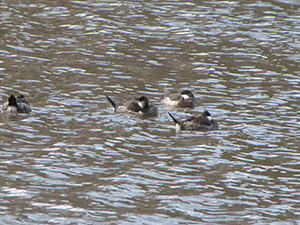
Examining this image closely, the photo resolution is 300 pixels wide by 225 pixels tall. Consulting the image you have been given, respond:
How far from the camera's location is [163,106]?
60.4 ft

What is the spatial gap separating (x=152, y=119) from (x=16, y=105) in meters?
3.13

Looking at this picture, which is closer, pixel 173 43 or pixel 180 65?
pixel 180 65

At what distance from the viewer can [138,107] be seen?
17234 millimetres

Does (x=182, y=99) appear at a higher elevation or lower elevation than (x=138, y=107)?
lower

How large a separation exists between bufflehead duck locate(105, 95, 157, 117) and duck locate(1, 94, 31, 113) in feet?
6.48

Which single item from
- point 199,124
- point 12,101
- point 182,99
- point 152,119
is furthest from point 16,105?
point 199,124

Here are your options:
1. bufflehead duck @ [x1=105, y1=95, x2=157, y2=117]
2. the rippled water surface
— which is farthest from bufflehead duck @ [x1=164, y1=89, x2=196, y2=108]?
bufflehead duck @ [x1=105, y1=95, x2=157, y2=117]

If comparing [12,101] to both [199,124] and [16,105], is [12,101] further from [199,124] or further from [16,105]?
[199,124]

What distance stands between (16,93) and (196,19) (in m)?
9.43

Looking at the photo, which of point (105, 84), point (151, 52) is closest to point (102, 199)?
point (105, 84)

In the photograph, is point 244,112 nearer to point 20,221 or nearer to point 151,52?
point 151,52

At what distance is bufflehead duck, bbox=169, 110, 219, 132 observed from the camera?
16.1 meters

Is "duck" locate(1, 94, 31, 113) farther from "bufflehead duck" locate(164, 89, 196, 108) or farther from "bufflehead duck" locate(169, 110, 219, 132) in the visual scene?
"bufflehead duck" locate(164, 89, 196, 108)

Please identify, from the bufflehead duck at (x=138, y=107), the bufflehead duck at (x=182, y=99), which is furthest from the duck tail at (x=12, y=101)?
the bufflehead duck at (x=182, y=99)
